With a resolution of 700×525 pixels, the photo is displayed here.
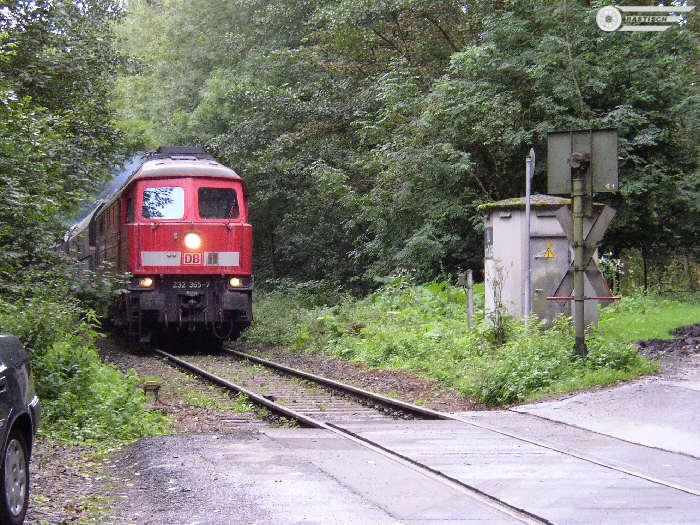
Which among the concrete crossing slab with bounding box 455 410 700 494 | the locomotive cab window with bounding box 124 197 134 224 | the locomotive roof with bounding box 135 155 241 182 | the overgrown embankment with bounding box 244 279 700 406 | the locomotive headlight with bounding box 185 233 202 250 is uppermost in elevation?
the locomotive roof with bounding box 135 155 241 182

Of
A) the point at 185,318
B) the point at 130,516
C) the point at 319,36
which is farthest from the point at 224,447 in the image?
the point at 319,36

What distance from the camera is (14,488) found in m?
5.96

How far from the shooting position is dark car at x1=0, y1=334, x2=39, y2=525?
575cm

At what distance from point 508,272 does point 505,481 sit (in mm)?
8904

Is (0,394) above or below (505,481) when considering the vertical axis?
above

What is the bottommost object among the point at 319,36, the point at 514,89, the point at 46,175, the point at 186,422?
the point at 186,422

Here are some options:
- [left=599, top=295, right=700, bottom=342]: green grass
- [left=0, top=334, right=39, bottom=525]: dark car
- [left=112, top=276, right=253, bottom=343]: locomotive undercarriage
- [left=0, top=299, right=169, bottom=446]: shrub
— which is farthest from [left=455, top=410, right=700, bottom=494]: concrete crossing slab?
[left=112, top=276, right=253, bottom=343]: locomotive undercarriage

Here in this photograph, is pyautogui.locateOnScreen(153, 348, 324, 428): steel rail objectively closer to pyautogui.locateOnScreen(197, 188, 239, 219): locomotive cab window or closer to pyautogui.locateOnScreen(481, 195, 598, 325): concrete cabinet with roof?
pyautogui.locateOnScreen(197, 188, 239, 219): locomotive cab window

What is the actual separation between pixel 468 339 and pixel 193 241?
6739 mm

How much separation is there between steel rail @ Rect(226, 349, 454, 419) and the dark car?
17.9ft

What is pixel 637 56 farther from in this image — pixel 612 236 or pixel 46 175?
pixel 46 175

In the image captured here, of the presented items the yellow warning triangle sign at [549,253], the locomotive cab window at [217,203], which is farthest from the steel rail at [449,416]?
the yellow warning triangle sign at [549,253]

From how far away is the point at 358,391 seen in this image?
13.3m

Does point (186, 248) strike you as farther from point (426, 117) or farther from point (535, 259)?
point (535, 259)
